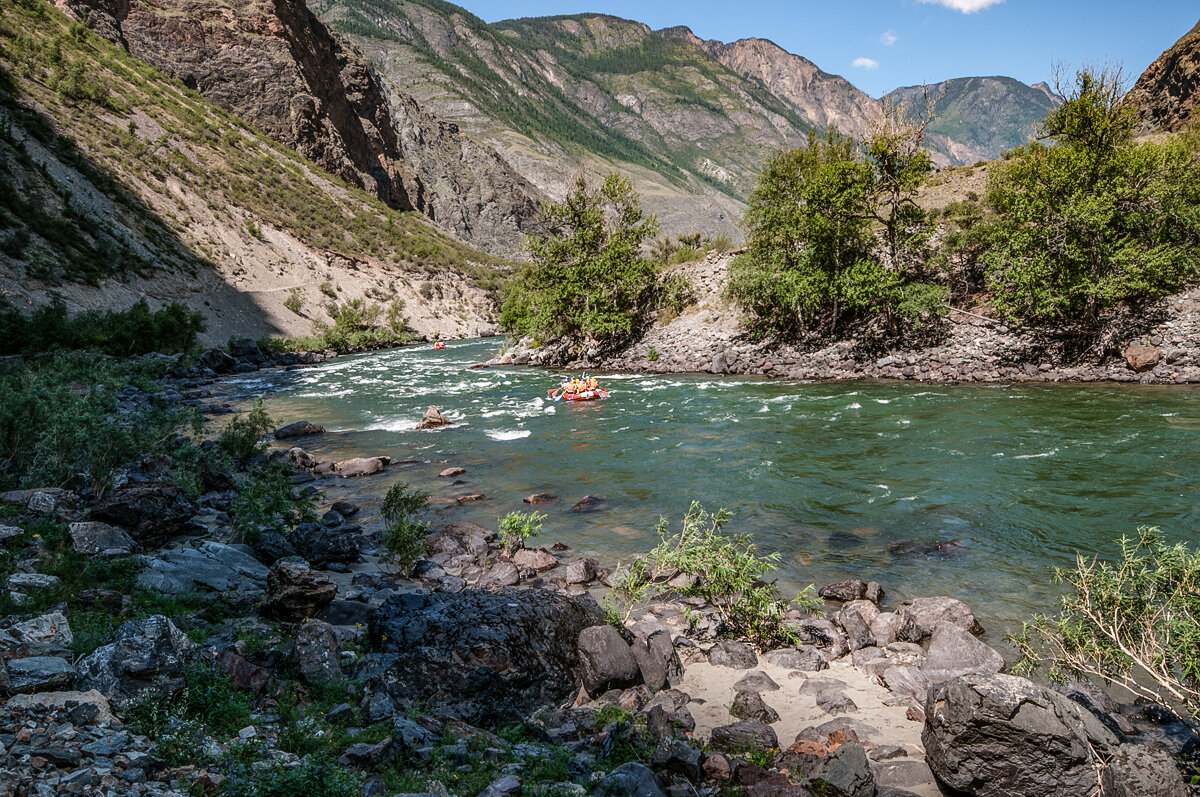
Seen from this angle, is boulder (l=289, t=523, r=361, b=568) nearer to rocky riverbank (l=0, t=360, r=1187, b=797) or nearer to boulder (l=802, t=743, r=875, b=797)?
rocky riverbank (l=0, t=360, r=1187, b=797)

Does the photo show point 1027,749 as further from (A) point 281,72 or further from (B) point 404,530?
(A) point 281,72

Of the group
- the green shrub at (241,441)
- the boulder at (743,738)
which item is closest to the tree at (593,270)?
the green shrub at (241,441)

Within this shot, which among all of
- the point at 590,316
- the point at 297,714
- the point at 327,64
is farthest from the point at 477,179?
the point at 297,714

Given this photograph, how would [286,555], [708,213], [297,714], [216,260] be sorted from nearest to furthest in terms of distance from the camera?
1. [297,714]
2. [286,555]
3. [216,260]
4. [708,213]

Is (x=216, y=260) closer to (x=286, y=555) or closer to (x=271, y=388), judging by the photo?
(x=271, y=388)

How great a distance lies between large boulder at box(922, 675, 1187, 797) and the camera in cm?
400

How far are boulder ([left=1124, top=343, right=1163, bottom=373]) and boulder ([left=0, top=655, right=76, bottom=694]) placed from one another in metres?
26.1

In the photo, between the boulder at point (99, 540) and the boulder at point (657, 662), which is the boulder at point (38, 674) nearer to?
the boulder at point (99, 540)

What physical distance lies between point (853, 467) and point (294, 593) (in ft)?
37.1

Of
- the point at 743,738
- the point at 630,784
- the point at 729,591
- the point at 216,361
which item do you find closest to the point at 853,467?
the point at 729,591

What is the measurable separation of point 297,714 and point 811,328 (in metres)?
29.0

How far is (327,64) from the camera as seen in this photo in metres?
99.4

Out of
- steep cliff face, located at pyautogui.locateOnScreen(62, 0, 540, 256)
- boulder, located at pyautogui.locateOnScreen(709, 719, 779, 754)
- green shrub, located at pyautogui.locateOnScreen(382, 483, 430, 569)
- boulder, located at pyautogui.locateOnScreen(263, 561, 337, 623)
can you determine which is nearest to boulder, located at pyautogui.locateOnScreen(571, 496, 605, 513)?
green shrub, located at pyautogui.locateOnScreen(382, 483, 430, 569)

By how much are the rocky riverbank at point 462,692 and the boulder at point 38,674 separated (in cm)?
1
